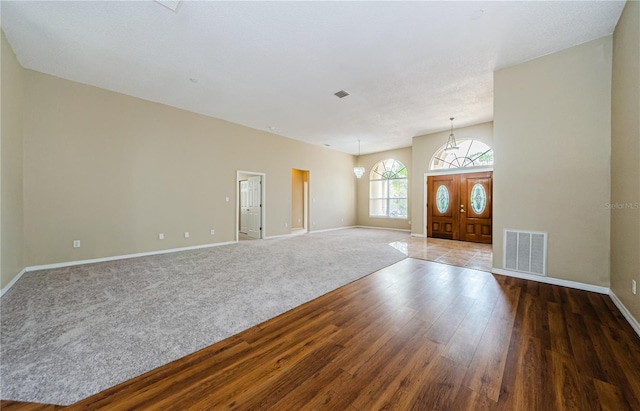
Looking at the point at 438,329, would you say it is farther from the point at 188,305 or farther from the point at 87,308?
the point at 87,308

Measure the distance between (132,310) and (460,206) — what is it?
782cm

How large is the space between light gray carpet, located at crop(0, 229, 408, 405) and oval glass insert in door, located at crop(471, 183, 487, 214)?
3.59 metres

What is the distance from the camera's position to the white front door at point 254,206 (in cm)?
727

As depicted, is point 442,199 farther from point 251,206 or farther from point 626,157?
point 251,206

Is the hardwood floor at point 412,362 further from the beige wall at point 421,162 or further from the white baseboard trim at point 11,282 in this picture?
the beige wall at point 421,162

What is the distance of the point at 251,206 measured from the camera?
7750 millimetres

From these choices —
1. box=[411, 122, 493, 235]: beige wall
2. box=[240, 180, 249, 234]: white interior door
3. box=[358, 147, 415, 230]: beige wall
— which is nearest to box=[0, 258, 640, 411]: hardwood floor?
box=[411, 122, 493, 235]: beige wall

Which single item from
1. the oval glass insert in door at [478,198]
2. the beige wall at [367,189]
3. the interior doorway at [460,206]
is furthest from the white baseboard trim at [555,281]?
the beige wall at [367,189]

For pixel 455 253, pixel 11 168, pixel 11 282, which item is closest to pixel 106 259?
pixel 11 282

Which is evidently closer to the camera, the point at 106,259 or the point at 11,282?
the point at 11,282

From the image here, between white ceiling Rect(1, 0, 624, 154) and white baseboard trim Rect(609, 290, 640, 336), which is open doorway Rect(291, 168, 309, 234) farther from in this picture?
white baseboard trim Rect(609, 290, 640, 336)

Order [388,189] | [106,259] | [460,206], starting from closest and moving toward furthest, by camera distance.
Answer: [106,259] < [460,206] < [388,189]

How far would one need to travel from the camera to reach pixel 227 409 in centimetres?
129

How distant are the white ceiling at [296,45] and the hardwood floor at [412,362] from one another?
334 cm
